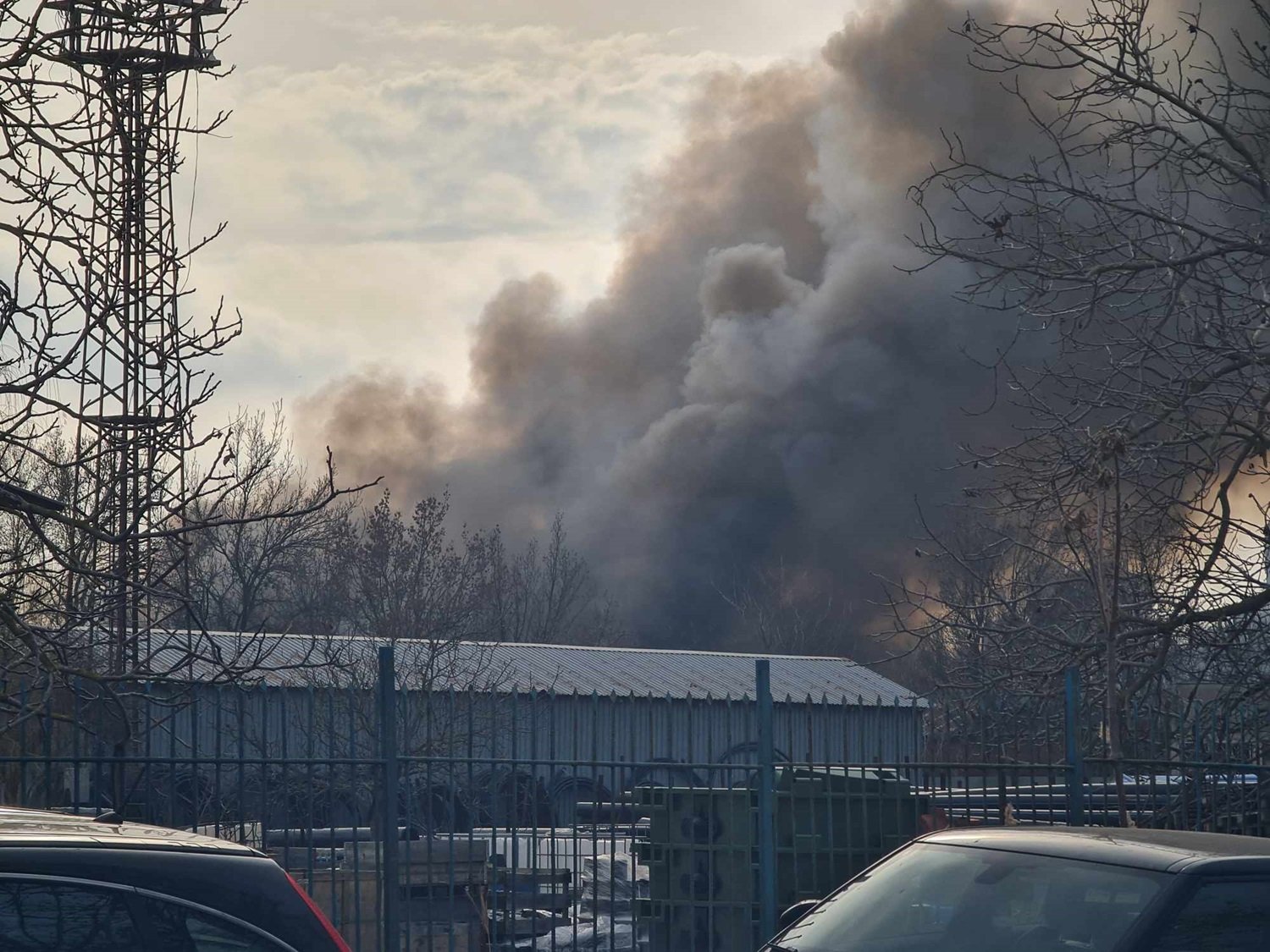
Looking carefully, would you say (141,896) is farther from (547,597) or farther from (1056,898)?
(547,597)

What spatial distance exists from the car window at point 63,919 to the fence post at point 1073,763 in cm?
704

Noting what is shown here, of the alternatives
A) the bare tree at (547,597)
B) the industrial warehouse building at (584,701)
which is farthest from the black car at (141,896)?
the bare tree at (547,597)

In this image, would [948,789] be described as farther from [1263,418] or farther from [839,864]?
[1263,418]

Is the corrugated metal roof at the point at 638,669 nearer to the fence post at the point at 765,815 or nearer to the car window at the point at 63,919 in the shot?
the fence post at the point at 765,815

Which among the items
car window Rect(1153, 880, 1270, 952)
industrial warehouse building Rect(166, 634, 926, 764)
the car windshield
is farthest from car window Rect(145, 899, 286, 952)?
industrial warehouse building Rect(166, 634, 926, 764)

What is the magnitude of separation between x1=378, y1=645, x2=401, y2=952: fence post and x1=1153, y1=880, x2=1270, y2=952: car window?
4085 mm

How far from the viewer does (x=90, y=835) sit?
10.7ft

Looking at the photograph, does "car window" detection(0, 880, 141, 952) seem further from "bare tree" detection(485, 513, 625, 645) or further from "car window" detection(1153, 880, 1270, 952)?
"bare tree" detection(485, 513, 625, 645)

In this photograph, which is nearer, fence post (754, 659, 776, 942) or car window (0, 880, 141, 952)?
car window (0, 880, 141, 952)

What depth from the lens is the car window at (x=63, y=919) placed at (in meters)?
3.02

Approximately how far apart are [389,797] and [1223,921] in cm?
426

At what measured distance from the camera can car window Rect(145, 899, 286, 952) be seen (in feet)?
10.3

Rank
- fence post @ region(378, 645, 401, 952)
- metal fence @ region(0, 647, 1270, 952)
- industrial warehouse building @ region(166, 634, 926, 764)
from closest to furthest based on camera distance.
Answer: metal fence @ region(0, 647, 1270, 952) < fence post @ region(378, 645, 401, 952) < industrial warehouse building @ region(166, 634, 926, 764)

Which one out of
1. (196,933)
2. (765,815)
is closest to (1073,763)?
(765,815)
